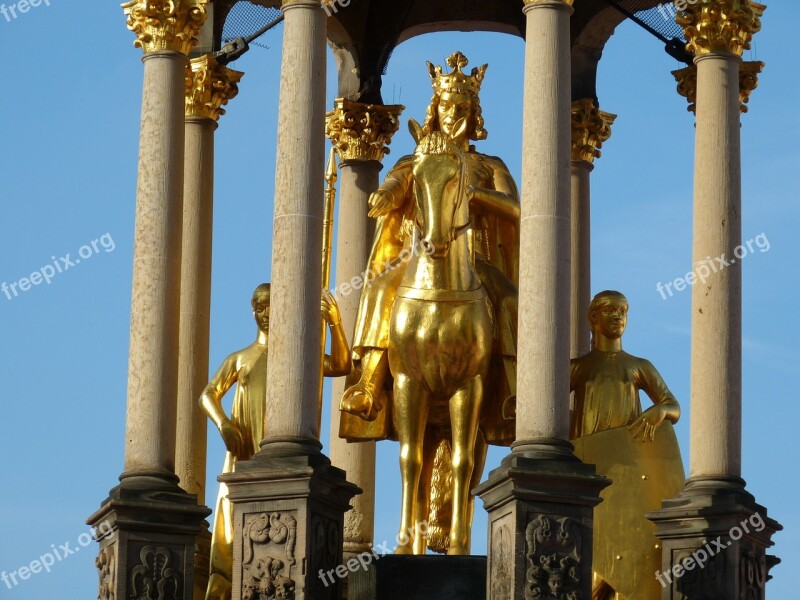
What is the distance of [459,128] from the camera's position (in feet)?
153

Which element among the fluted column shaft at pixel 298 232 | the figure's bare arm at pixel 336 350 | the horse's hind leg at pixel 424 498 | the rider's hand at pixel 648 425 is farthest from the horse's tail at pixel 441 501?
the fluted column shaft at pixel 298 232

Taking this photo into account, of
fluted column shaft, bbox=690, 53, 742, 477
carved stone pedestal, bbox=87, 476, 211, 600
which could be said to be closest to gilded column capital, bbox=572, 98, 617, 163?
fluted column shaft, bbox=690, 53, 742, 477

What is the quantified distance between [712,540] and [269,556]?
6.05 metres

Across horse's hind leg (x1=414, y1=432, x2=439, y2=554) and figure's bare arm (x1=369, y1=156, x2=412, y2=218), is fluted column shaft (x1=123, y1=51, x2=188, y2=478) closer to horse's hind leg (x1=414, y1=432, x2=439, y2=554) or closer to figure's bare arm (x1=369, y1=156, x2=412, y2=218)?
figure's bare arm (x1=369, y1=156, x2=412, y2=218)

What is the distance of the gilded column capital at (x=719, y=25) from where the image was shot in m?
44.9

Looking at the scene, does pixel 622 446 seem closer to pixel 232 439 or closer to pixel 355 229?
pixel 232 439

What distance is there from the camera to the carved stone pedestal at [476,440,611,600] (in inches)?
1617

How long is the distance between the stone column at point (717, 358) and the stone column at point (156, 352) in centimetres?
678

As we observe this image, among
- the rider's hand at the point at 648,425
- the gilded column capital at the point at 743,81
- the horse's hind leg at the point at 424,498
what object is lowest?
the horse's hind leg at the point at 424,498

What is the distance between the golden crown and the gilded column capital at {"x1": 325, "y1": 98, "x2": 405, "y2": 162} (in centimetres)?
273

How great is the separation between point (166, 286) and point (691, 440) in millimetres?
7760

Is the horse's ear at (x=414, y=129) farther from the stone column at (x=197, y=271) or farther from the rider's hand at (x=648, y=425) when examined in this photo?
the rider's hand at (x=648, y=425)

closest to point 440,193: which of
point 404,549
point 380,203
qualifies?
point 380,203

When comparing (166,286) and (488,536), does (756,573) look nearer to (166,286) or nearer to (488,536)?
(488,536)
